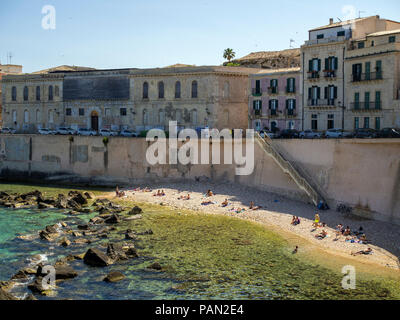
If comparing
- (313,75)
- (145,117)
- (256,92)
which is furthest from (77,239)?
(145,117)

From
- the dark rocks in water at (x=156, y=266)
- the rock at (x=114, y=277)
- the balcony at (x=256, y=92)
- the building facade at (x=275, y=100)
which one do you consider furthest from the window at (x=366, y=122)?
the rock at (x=114, y=277)

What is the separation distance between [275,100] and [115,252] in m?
30.8

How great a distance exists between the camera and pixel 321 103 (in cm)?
5253

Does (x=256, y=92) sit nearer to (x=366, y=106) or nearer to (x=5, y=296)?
(x=366, y=106)

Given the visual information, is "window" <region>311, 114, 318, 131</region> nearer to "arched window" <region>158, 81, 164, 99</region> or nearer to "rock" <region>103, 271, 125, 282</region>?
"arched window" <region>158, 81, 164, 99</region>

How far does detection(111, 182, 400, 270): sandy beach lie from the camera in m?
32.8

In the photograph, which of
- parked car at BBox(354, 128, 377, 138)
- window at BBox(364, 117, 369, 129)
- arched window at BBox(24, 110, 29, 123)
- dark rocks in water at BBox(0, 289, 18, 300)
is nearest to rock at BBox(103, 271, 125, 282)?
dark rocks in water at BBox(0, 289, 18, 300)

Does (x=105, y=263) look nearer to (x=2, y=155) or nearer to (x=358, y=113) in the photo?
(x=358, y=113)

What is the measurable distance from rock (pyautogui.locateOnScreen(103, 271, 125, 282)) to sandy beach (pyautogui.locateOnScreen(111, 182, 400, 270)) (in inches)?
505

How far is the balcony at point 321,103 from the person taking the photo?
51.4 m

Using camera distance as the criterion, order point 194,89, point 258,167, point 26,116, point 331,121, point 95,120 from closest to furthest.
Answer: point 258,167 < point 331,121 < point 194,89 < point 95,120 < point 26,116

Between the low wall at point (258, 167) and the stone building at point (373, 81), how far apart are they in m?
6.39

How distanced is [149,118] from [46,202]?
70.2 feet
